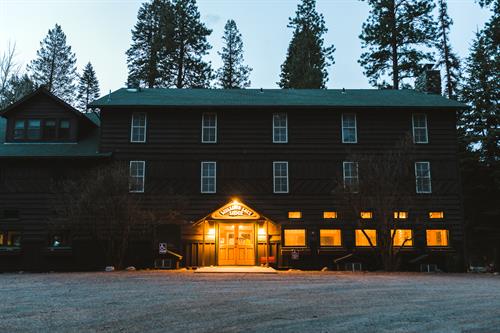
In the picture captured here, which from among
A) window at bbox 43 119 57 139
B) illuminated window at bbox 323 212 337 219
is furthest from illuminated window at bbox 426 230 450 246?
window at bbox 43 119 57 139

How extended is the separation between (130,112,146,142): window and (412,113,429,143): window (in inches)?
539

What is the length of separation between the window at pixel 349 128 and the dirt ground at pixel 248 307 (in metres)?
10.9

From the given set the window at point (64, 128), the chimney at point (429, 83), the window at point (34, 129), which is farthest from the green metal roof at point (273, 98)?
the window at point (34, 129)

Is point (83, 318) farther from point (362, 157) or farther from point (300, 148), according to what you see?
point (300, 148)

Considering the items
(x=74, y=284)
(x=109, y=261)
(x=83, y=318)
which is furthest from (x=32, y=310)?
(x=109, y=261)

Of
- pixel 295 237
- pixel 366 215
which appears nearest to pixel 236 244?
pixel 295 237

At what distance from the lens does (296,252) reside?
74.5ft

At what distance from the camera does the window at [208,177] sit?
23.7 m

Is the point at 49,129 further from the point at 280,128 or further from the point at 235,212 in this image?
the point at 280,128

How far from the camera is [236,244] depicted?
23.2 metres

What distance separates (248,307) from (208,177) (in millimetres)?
14551

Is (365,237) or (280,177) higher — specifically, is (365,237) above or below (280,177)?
below

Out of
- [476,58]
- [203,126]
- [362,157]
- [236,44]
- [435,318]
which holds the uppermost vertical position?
[236,44]

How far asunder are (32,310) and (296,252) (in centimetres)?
1486
